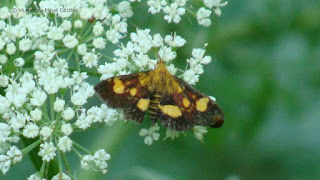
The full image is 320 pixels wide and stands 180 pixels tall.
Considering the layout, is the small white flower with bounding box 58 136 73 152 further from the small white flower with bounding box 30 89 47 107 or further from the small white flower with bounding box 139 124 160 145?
the small white flower with bounding box 139 124 160 145

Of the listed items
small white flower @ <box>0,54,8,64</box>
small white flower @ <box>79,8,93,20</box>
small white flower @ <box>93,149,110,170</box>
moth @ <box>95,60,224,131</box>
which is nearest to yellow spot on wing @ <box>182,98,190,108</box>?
moth @ <box>95,60,224,131</box>

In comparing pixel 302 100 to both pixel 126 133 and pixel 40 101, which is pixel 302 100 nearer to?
pixel 126 133

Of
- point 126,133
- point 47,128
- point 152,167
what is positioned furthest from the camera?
point 152,167

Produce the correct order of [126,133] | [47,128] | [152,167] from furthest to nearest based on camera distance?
[152,167] < [126,133] < [47,128]

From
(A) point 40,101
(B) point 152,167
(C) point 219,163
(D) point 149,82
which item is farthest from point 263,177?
(A) point 40,101

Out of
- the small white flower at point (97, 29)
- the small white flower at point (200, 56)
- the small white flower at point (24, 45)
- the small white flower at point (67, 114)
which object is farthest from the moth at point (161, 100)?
the small white flower at point (24, 45)

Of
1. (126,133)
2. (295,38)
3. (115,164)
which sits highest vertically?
(295,38)

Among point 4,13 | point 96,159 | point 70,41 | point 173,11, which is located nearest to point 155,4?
point 173,11
